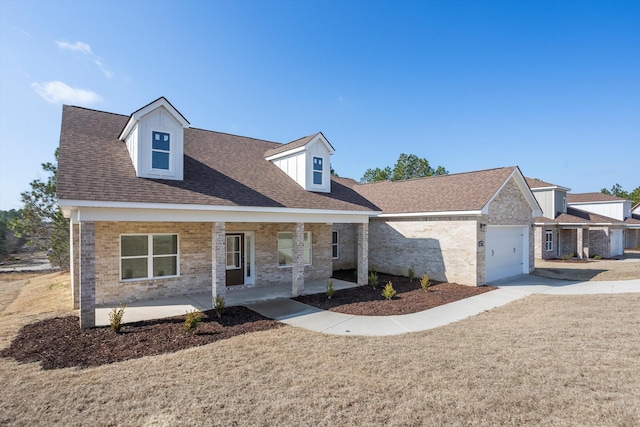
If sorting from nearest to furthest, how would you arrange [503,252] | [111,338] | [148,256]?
[111,338] < [148,256] < [503,252]

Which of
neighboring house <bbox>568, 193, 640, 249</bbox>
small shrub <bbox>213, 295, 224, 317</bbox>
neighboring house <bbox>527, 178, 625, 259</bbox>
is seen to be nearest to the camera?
small shrub <bbox>213, 295, 224, 317</bbox>

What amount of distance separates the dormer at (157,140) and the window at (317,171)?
544cm

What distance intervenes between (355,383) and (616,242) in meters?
35.5

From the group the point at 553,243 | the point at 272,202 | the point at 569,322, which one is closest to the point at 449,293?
the point at 569,322

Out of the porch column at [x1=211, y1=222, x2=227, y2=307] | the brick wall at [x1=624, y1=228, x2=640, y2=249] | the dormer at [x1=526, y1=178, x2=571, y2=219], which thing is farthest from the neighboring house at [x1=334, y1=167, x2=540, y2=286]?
the brick wall at [x1=624, y1=228, x2=640, y2=249]

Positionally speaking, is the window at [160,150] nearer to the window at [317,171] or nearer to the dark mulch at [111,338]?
the dark mulch at [111,338]

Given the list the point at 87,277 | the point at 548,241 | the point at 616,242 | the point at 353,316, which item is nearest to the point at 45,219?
the point at 87,277

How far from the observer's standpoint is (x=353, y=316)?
9305 mm

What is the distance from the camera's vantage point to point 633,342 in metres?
6.78

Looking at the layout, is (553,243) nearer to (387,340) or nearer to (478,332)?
(478,332)

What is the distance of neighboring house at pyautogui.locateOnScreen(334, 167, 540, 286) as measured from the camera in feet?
45.8

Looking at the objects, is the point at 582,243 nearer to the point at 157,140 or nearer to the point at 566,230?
the point at 566,230

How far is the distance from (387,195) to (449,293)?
7.94 m

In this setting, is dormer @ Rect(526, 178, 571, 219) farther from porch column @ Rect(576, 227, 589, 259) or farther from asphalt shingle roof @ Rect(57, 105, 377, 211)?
asphalt shingle roof @ Rect(57, 105, 377, 211)
